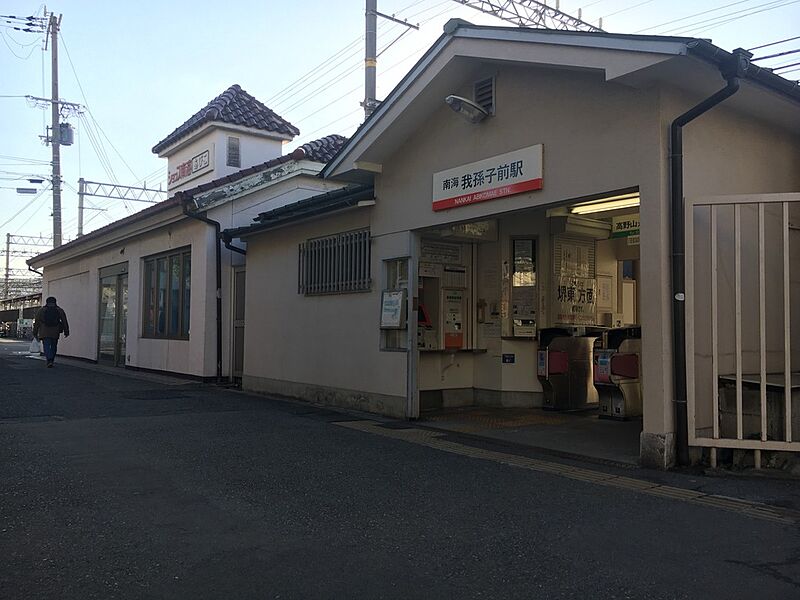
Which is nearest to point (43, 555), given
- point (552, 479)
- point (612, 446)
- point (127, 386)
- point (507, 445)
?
point (552, 479)

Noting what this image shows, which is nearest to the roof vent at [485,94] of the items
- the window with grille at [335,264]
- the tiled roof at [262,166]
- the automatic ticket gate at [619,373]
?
the window with grille at [335,264]

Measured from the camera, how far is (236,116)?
18000 mm

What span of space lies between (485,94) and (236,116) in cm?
1085

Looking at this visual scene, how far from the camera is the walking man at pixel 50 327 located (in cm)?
1862

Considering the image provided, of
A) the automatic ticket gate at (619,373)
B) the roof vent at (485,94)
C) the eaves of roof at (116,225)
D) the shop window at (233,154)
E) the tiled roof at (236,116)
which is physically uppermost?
the tiled roof at (236,116)

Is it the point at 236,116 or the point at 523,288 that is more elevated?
the point at 236,116

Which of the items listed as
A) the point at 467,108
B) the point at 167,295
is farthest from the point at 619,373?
the point at 167,295

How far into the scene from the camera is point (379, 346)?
34.1 feet

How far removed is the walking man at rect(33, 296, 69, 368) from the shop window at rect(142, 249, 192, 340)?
2.92 meters

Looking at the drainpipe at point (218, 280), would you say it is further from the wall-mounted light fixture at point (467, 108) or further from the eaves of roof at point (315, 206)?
the wall-mounted light fixture at point (467, 108)

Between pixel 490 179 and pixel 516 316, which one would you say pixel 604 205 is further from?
pixel 516 316

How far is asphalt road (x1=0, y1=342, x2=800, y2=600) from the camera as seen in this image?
387cm

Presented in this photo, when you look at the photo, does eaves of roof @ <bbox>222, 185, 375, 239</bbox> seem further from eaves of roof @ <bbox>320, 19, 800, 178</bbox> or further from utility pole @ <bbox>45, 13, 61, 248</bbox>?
utility pole @ <bbox>45, 13, 61, 248</bbox>

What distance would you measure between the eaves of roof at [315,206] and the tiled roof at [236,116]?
5384mm
